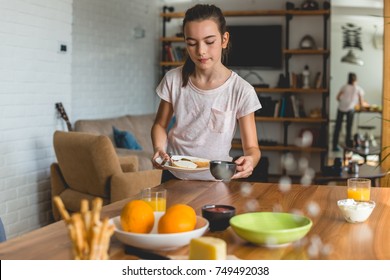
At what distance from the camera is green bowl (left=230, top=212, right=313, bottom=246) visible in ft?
4.21

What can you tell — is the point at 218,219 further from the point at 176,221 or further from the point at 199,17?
the point at 199,17

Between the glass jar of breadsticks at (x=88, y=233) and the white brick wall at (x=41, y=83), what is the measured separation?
3217 millimetres

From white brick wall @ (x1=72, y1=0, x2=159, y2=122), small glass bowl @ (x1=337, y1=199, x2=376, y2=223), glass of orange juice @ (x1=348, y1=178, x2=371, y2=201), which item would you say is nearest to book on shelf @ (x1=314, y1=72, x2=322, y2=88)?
white brick wall @ (x1=72, y1=0, x2=159, y2=122)

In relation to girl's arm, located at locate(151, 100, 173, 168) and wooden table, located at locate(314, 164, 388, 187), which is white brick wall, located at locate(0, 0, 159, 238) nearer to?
girl's arm, located at locate(151, 100, 173, 168)

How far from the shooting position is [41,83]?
455 cm

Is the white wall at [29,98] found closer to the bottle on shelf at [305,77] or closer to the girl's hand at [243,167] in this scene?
the girl's hand at [243,167]

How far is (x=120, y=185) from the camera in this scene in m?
4.04

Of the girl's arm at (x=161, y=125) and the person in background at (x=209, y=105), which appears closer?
the person in background at (x=209, y=105)

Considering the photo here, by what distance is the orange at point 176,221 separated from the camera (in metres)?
1.28

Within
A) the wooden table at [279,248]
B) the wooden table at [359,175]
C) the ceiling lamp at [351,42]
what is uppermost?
the ceiling lamp at [351,42]

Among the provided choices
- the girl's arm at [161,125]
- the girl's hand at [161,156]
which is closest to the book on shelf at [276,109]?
the girl's arm at [161,125]

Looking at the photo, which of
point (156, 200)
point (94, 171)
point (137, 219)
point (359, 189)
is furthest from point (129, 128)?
point (137, 219)

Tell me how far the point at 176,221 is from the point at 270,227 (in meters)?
0.24

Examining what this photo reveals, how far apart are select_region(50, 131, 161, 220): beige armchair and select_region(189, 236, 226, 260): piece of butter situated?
9.52 feet
